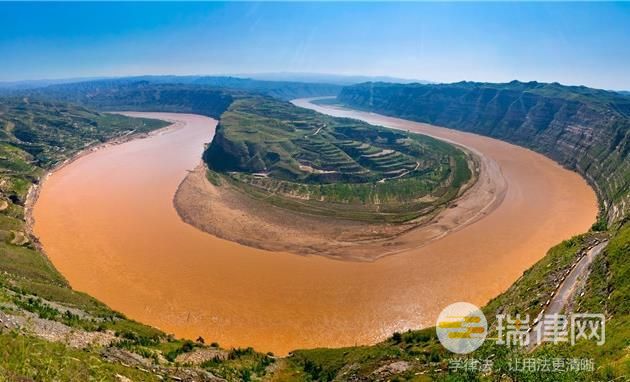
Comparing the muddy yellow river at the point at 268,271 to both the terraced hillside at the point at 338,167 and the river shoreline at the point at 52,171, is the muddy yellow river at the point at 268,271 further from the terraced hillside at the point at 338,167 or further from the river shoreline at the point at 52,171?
the terraced hillside at the point at 338,167

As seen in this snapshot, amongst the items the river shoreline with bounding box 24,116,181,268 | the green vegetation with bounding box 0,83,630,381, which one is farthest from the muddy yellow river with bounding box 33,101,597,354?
the green vegetation with bounding box 0,83,630,381

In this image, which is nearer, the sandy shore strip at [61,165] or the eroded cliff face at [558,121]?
the sandy shore strip at [61,165]

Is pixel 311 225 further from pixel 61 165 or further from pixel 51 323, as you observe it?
pixel 61 165

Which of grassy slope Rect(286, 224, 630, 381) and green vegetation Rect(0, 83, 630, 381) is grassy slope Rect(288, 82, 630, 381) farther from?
green vegetation Rect(0, 83, 630, 381)

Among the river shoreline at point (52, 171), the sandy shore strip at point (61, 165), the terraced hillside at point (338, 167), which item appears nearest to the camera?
the river shoreline at point (52, 171)

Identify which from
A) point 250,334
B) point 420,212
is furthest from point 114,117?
point 250,334

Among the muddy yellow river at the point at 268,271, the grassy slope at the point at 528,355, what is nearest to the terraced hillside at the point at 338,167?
the muddy yellow river at the point at 268,271
